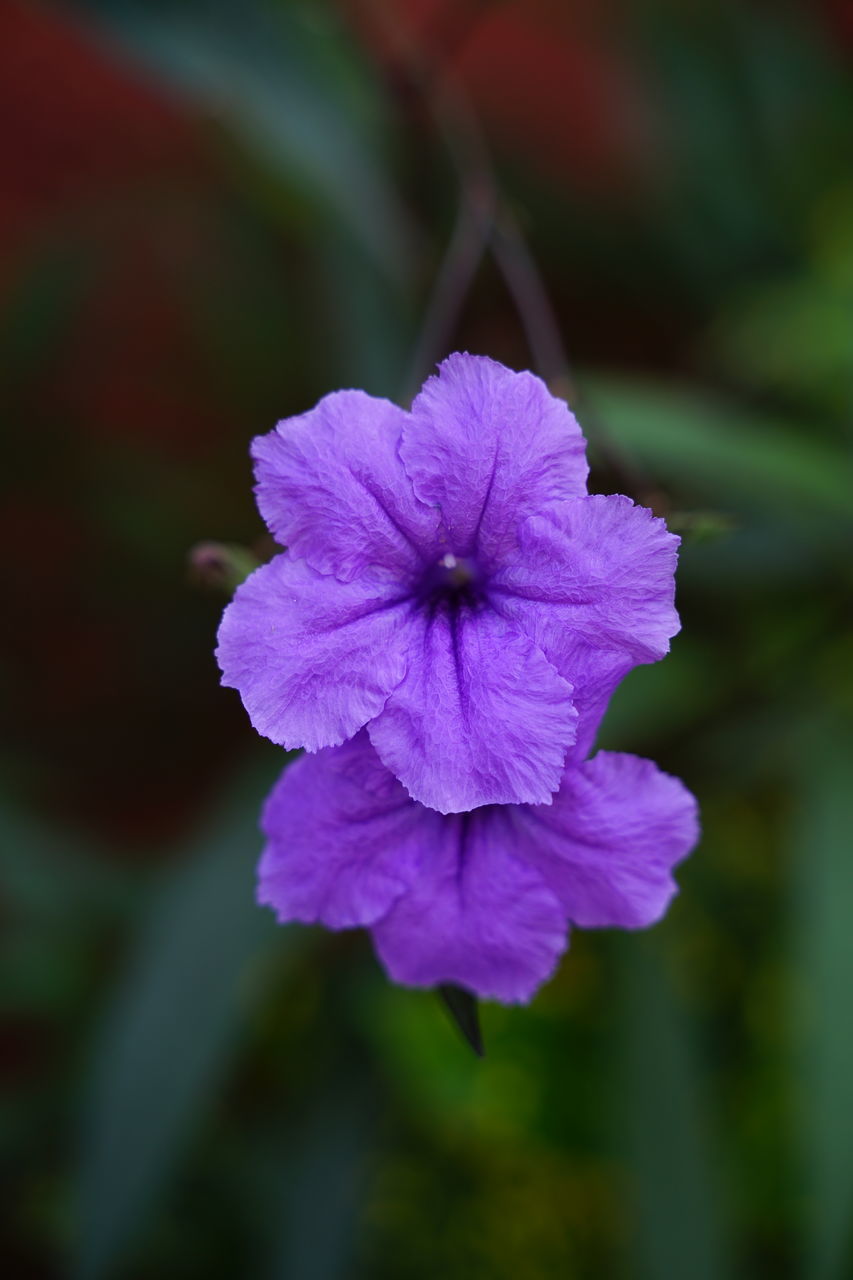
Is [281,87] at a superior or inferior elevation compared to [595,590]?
superior

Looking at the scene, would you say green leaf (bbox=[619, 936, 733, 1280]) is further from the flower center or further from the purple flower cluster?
the flower center

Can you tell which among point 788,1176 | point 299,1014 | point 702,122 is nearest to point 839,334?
point 702,122

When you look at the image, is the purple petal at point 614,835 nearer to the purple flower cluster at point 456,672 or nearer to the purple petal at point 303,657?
the purple flower cluster at point 456,672

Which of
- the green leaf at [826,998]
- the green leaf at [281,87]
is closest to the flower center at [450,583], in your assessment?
the green leaf at [826,998]

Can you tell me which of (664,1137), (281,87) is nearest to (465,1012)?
(664,1137)

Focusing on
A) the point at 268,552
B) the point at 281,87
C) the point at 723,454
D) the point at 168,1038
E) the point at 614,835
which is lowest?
the point at 168,1038

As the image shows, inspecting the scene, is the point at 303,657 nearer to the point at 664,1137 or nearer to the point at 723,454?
the point at 723,454

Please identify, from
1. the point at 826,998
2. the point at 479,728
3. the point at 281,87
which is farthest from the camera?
the point at 281,87
